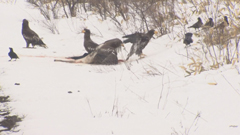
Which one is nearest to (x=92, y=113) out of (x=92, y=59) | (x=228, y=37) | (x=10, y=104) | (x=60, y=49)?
(x=10, y=104)

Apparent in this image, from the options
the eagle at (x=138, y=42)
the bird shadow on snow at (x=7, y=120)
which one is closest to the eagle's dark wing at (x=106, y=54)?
the eagle at (x=138, y=42)

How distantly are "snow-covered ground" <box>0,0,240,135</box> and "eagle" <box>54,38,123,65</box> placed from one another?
592mm

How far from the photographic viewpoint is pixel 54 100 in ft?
8.98

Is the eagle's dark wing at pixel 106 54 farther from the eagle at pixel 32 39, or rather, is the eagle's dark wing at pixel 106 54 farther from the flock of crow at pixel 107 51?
the eagle at pixel 32 39

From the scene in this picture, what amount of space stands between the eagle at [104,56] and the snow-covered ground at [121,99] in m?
0.59

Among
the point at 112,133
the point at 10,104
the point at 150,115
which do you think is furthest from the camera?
the point at 10,104

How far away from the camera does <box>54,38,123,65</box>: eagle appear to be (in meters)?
5.24

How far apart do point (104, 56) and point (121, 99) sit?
270 centimetres

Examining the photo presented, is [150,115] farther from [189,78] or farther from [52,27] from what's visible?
[52,27]

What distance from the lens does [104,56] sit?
541cm

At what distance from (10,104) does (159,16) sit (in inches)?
218

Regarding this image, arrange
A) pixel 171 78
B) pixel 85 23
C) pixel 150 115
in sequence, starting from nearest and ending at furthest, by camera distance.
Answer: pixel 150 115 → pixel 171 78 → pixel 85 23

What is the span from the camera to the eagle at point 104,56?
5.24 m

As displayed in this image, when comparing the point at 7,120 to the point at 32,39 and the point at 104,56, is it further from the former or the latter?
the point at 32,39
